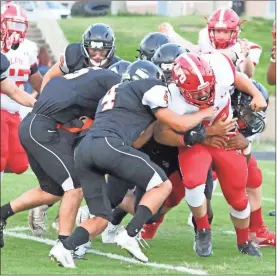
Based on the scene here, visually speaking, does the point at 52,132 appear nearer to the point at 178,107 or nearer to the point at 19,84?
the point at 178,107

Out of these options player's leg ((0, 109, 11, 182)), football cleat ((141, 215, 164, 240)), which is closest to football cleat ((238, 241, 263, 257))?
football cleat ((141, 215, 164, 240))

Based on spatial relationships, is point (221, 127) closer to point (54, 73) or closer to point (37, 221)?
point (54, 73)

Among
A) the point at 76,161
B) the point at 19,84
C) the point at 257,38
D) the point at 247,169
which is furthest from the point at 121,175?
the point at 257,38

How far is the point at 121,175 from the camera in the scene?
18.6 ft

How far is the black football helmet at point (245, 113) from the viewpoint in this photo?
6.55m

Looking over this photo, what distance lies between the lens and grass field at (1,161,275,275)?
5730 mm

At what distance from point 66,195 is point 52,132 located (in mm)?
428

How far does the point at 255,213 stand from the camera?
272 inches

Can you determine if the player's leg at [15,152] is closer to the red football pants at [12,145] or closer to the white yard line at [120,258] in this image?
the red football pants at [12,145]

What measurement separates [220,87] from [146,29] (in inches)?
599

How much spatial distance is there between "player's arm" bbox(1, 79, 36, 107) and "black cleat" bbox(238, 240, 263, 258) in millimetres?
1752

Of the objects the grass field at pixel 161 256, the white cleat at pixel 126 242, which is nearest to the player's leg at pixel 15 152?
the grass field at pixel 161 256

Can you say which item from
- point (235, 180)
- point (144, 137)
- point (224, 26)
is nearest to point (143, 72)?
point (144, 137)

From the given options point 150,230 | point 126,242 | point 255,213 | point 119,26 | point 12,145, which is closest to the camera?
point 126,242
